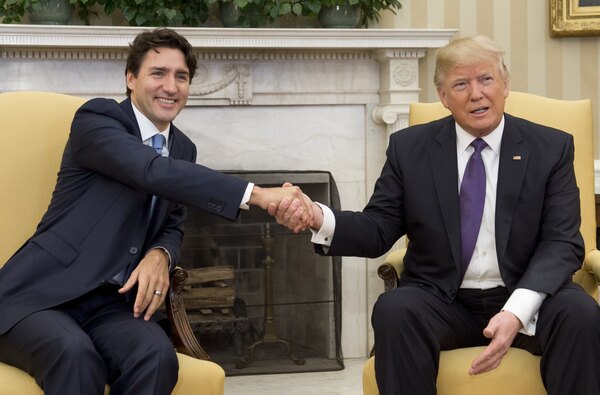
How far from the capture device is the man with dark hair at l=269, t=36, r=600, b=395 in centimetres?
245

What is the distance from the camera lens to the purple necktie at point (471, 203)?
264 centimetres

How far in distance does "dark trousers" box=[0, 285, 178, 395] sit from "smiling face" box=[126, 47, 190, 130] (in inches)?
23.1

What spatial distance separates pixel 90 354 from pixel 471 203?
1.07 m

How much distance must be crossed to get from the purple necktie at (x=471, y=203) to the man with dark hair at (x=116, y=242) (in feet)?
1.54

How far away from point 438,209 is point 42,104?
1.22 metres

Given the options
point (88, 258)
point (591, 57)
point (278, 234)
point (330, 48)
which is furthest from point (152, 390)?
point (591, 57)

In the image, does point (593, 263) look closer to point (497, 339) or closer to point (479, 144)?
point (479, 144)

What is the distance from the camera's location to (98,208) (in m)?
2.62

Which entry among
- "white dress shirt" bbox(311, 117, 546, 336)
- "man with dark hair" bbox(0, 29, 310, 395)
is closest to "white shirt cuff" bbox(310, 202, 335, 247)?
"white dress shirt" bbox(311, 117, 546, 336)

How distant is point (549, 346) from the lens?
93.2 inches

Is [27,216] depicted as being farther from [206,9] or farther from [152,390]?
[206,9]

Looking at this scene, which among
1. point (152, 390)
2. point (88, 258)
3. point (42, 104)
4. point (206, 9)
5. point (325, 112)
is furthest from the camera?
point (325, 112)

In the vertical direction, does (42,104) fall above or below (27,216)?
above

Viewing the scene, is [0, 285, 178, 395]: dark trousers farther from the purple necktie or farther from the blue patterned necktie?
the purple necktie
